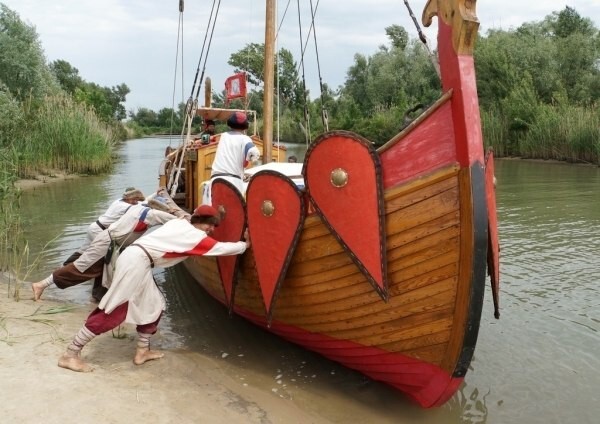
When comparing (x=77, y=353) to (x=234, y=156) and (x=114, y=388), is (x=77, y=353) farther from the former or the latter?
(x=234, y=156)

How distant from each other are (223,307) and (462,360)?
3259 millimetres

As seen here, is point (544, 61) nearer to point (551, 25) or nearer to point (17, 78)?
point (551, 25)

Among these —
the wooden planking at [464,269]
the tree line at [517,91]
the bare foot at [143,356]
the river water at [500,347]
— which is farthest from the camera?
the tree line at [517,91]

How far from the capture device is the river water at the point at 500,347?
3955 mm

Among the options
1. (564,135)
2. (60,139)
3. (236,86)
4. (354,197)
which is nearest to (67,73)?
(60,139)

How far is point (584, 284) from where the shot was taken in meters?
6.57

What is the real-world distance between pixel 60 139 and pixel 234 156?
46.6 ft

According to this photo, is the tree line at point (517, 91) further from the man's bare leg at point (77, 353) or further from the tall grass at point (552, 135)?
the man's bare leg at point (77, 353)

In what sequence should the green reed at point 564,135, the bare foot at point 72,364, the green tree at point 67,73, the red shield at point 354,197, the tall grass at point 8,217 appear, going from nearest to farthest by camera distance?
the red shield at point 354,197, the bare foot at point 72,364, the tall grass at point 8,217, the green reed at point 564,135, the green tree at point 67,73

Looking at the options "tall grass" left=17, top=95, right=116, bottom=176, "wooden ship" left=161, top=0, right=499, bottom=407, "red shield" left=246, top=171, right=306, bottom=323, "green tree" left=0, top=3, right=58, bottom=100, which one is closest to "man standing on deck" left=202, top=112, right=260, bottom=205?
"wooden ship" left=161, top=0, right=499, bottom=407

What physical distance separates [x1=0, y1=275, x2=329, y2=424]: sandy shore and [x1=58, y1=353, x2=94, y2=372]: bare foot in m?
0.05

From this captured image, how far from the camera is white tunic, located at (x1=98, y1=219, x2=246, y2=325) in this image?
3.94 meters

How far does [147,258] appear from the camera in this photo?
3994 mm

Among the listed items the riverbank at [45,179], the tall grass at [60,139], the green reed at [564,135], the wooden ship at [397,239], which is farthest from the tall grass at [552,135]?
the wooden ship at [397,239]
